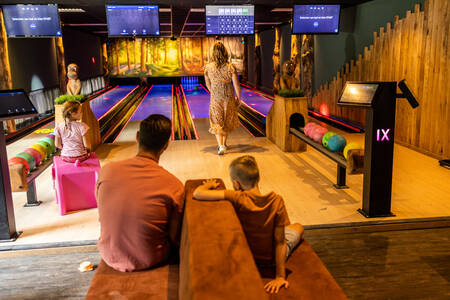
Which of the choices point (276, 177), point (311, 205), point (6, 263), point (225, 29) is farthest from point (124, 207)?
Answer: point (225, 29)

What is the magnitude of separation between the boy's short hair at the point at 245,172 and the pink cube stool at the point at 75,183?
215 centimetres

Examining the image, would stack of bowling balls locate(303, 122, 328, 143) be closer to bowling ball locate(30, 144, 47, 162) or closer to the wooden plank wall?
the wooden plank wall

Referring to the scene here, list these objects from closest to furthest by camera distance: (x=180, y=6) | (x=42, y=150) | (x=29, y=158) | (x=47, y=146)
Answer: (x=29, y=158), (x=42, y=150), (x=47, y=146), (x=180, y=6)

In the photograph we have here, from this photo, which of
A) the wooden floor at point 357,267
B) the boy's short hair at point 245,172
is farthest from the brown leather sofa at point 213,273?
the wooden floor at point 357,267

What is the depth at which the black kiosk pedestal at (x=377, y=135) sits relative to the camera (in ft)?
10.9

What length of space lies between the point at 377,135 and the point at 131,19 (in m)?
5.41

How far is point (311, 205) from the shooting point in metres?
3.88

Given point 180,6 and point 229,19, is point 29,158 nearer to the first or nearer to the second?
point 229,19

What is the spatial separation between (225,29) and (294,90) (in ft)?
7.49

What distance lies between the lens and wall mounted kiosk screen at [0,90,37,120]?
9.98 feet

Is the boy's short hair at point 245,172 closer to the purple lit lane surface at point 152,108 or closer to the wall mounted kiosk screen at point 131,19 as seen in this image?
the wall mounted kiosk screen at point 131,19

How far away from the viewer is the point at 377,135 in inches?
133

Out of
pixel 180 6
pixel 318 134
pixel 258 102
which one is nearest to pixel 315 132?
pixel 318 134

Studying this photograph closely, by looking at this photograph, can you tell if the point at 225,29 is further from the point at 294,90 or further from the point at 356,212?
the point at 356,212
